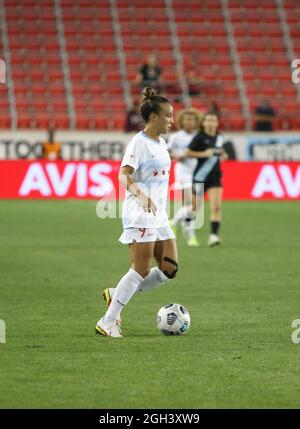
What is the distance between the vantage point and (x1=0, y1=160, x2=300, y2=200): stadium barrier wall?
29438mm

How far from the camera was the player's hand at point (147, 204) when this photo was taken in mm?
9680

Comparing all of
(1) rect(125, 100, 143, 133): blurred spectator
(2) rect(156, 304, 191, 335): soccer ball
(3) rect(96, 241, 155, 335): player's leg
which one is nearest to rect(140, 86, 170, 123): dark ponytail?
(3) rect(96, 241, 155, 335): player's leg

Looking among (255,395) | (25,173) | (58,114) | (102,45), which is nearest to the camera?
(255,395)

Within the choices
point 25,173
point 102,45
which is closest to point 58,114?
point 102,45

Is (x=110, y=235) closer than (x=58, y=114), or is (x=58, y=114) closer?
(x=110, y=235)

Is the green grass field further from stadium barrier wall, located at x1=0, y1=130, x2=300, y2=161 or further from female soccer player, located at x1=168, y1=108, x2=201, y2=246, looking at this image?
stadium barrier wall, located at x1=0, y1=130, x2=300, y2=161

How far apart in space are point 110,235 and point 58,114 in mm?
14911

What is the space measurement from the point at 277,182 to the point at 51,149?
6.60m

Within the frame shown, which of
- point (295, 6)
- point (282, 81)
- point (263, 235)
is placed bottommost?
point (263, 235)

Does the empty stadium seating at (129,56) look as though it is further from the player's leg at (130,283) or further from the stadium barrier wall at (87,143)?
the player's leg at (130,283)

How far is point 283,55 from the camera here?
38719 millimetres

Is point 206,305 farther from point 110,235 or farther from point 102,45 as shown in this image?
point 102,45

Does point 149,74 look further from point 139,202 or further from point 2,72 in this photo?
point 139,202

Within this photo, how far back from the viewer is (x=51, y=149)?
32.4 metres
